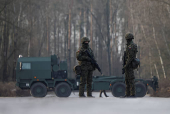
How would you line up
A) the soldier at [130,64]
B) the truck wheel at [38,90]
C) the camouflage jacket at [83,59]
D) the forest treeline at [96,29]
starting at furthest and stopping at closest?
1. the forest treeline at [96,29]
2. the truck wheel at [38,90]
3. the camouflage jacket at [83,59]
4. the soldier at [130,64]

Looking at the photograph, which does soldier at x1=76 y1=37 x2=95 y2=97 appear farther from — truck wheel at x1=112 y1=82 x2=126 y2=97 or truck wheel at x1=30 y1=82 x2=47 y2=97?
truck wheel at x1=112 y1=82 x2=126 y2=97

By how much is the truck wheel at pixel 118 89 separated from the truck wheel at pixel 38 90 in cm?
395

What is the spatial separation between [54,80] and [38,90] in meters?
1.14

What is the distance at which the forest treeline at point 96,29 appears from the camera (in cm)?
3078

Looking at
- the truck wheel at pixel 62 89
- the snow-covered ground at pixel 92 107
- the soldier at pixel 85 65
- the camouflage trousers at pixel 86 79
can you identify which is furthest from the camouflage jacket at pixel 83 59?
the truck wheel at pixel 62 89

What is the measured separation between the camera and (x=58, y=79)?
18828 millimetres

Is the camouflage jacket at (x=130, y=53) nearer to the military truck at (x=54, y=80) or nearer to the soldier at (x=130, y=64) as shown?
the soldier at (x=130, y=64)

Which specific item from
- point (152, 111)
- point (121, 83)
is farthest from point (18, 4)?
point (152, 111)

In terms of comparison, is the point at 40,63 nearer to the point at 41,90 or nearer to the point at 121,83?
the point at 41,90

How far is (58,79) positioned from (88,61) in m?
10.7

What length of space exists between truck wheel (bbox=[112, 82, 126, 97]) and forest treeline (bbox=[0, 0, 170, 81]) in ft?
36.9

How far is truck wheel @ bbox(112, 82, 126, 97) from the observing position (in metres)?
18.6

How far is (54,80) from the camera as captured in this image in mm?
18812

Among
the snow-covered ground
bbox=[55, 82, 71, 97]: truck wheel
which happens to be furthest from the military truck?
the snow-covered ground
